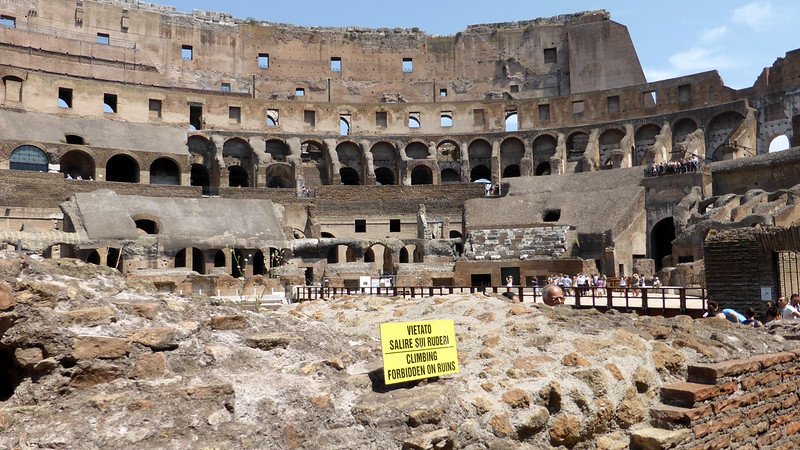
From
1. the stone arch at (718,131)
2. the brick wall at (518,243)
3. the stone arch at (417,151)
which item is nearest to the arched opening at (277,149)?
the stone arch at (417,151)

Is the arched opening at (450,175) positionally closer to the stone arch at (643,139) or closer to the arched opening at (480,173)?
the arched opening at (480,173)

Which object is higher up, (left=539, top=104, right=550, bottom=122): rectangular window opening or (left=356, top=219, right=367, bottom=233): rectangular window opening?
(left=539, top=104, right=550, bottom=122): rectangular window opening

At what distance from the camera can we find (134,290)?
5.23 metres

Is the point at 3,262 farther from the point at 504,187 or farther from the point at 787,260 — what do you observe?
the point at 504,187

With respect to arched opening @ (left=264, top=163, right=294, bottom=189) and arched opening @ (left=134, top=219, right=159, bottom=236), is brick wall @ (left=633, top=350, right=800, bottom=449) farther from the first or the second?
arched opening @ (left=264, top=163, right=294, bottom=189)

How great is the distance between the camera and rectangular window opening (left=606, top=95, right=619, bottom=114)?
43.2m

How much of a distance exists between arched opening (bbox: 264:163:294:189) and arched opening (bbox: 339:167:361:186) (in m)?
4.76

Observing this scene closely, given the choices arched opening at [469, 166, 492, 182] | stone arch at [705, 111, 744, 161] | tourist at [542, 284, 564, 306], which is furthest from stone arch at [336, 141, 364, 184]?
tourist at [542, 284, 564, 306]

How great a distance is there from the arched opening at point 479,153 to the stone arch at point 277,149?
529 inches

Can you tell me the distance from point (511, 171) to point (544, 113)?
4861 millimetres

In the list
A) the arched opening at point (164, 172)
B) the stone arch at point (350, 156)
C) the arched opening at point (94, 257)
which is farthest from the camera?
the stone arch at point (350, 156)

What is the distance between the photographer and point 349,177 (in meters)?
46.1

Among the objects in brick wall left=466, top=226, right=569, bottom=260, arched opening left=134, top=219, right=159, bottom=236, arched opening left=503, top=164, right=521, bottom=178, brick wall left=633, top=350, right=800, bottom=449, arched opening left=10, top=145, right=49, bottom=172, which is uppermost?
arched opening left=503, top=164, right=521, bottom=178

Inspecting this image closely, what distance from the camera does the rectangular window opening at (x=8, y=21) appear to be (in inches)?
1634
